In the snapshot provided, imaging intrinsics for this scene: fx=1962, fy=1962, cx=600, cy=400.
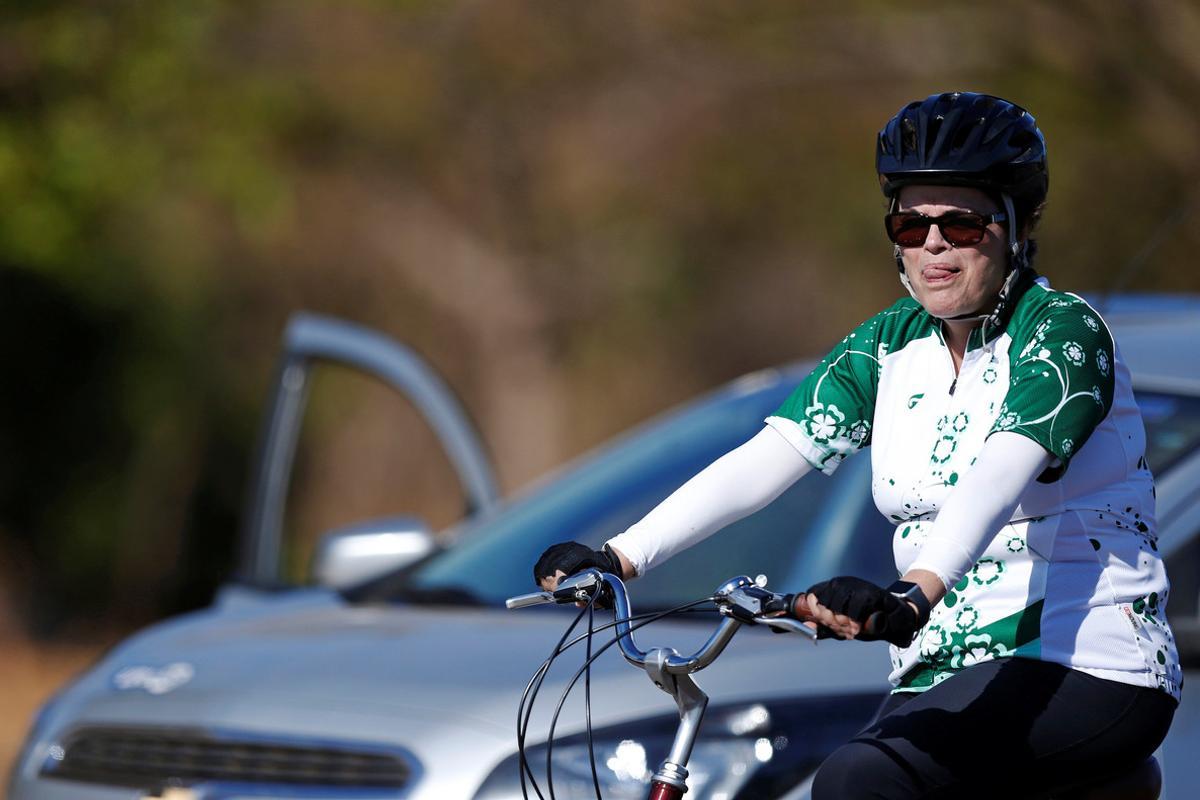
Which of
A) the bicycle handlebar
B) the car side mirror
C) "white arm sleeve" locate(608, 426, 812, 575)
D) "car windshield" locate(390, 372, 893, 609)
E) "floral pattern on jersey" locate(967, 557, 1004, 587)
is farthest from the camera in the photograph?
the car side mirror

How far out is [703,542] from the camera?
476 cm

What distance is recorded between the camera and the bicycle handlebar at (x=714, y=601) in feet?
7.99

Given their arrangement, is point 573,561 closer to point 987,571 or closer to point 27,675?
point 987,571

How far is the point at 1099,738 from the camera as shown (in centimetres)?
267

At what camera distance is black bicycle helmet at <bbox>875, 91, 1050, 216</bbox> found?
110 inches

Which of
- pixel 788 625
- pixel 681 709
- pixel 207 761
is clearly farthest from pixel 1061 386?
pixel 207 761

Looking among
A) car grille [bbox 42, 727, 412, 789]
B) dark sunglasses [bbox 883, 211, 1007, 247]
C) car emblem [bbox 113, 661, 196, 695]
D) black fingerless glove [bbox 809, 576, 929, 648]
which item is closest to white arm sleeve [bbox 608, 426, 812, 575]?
dark sunglasses [bbox 883, 211, 1007, 247]

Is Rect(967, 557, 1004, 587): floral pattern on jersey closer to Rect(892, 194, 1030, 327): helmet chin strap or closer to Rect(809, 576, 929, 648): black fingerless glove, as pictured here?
Rect(892, 194, 1030, 327): helmet chin strap

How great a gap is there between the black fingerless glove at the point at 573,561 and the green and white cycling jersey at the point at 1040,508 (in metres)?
0.42

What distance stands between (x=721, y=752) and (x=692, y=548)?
4.20 feet

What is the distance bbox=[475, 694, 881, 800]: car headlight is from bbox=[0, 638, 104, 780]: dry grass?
688 centimetres

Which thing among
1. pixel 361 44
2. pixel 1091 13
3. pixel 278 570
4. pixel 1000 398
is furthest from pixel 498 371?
pixel 1000 398

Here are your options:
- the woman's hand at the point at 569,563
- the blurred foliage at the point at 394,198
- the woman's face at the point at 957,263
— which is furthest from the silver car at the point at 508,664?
the blurred foliage at the point at 394,198

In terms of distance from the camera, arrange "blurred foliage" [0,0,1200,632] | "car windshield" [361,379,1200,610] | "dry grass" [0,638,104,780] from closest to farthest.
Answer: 1. "car windshield" [361,379,1200,610]
2. "dry grass" [0,638,104,780]
3. "blurred foliage" [0,0,1200,632]
